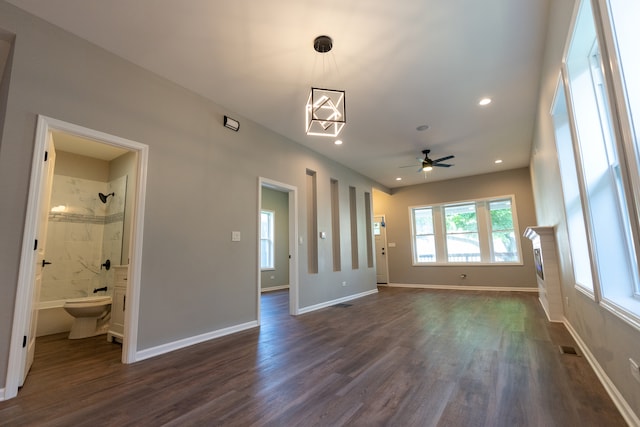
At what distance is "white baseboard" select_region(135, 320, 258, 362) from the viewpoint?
2886mm

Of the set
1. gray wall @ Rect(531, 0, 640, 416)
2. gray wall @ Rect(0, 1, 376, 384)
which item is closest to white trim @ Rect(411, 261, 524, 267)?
gray wall @ Rect(531, 0, 640, 416)

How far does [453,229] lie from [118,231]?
7.63 m

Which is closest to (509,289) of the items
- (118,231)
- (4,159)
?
(118,231)

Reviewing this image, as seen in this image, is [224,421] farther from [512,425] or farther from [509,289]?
[509,289]

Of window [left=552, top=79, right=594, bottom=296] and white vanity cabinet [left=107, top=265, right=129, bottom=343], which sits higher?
window [left=552, top=79, right=594, bottom=296]

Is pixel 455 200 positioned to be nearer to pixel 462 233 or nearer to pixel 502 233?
pixel 462 233

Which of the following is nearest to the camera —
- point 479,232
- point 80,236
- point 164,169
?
point 164,169

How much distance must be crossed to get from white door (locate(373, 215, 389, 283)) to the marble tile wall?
21.4 feet

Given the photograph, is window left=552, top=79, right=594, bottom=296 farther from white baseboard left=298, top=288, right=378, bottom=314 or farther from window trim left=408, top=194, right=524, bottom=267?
window trim left=408, top=194, right=524, bottom=267

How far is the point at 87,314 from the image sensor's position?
3.68 metres

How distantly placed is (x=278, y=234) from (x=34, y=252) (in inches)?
254

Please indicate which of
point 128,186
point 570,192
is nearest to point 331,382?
point 570,192

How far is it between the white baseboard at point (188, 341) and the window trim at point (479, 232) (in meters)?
5.84

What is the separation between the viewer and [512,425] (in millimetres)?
1640
